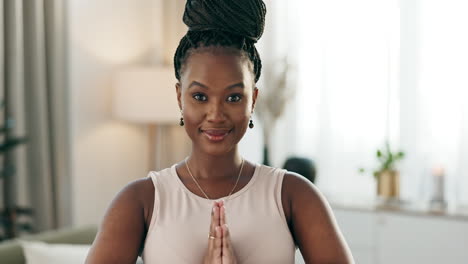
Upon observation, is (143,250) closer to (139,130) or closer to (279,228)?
(279,228)

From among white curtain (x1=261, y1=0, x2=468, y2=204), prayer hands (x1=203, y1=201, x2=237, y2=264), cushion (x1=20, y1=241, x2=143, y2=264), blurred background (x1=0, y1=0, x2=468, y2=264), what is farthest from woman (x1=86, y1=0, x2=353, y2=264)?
white curtain (x1=261, y1=0, x2=468, y2=204)

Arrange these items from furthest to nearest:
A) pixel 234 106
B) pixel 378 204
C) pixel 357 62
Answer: pixel 357 62, pixel 378 204, pixel 234 106

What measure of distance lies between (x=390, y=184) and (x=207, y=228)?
245cm

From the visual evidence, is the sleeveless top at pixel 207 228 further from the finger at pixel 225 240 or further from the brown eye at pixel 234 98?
the brown eye at pixel 234 98

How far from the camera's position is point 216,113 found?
3.84ft

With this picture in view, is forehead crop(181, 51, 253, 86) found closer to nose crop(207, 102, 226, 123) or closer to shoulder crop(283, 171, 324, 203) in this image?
nose crop(207, 102, 226, 123)

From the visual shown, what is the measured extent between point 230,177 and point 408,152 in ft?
8.28

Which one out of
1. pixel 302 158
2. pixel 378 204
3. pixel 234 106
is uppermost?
pixel 234 106

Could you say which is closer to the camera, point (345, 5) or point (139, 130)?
point (345, 5)

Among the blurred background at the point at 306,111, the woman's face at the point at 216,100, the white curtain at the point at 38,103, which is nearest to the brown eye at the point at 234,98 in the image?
the woman's face at the point at 216,100

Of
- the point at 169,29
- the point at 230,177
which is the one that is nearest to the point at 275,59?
the point at 169,29

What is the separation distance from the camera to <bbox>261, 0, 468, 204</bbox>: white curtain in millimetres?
3484

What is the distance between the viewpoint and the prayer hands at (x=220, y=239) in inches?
45.7

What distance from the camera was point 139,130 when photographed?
4.36 m
